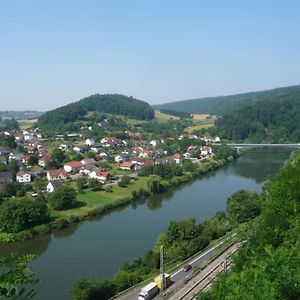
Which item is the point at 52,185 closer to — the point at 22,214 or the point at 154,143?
the point at 22,214

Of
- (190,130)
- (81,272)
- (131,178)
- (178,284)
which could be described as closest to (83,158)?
(131,178)

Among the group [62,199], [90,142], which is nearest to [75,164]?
[62,199]

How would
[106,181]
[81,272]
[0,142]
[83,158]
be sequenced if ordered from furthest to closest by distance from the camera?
[0,142] < [83,158] < [106,181] < [81,272]

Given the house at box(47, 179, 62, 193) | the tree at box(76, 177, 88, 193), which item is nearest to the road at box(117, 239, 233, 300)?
the tree at box(76, 177, 88, 193)

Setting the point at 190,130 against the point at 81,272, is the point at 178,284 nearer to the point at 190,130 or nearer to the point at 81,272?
the point at 81,272

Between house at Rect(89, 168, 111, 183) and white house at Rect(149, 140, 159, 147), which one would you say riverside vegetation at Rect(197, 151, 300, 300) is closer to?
house at Rect(89, 168, 111, 183)

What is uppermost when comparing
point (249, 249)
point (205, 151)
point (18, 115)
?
point (18, 115)

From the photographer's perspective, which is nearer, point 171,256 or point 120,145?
Result: point 171,256
